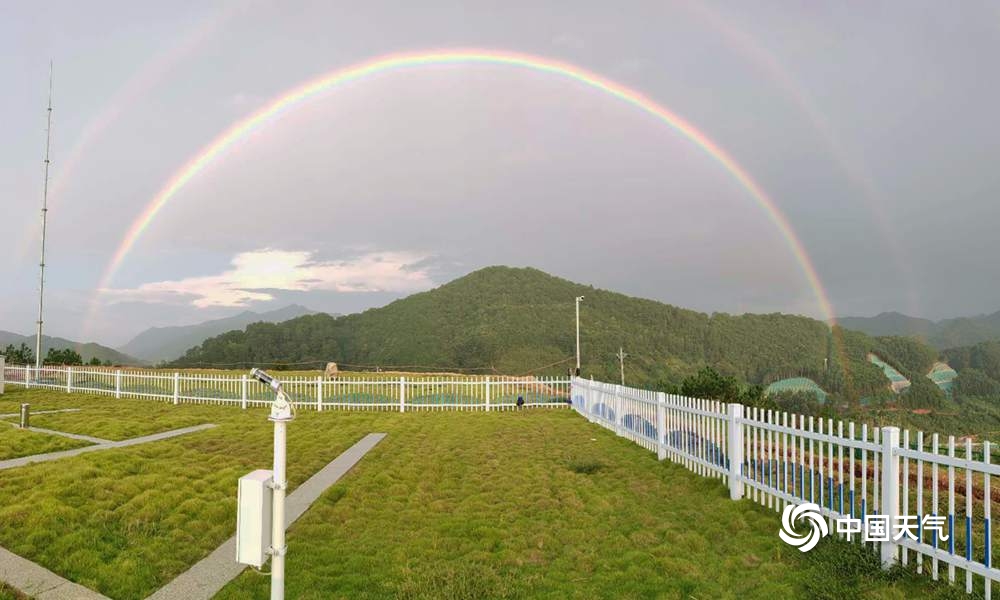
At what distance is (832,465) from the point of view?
7.84m

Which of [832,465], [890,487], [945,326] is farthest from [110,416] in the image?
[945,326]

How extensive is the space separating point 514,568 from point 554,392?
18.8 m

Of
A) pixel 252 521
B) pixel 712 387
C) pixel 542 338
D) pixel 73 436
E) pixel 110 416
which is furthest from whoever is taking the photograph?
pixel 542 338

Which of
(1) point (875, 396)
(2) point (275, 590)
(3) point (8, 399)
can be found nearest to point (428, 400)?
(3) point (8, 399)

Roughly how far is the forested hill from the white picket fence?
2516 inches

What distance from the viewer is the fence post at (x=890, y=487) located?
5203 millimetres

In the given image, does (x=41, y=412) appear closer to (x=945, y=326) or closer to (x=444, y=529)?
(x=444, y=529)

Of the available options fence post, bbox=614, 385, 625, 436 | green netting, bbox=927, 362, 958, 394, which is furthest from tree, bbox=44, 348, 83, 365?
green netting, bbox=927, 362, 958, 394

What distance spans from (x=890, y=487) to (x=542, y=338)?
93.9m

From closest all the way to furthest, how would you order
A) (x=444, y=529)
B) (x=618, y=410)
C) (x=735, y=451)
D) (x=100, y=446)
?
(x=444, y=529), (x=735, y=451), (x=100, y=446), (x=618, y=410)

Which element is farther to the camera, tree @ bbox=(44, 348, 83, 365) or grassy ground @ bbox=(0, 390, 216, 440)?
tree @ bbox=(44, 348, 83, 365)

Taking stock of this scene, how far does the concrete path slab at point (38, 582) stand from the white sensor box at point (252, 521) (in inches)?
81.3

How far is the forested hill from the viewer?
9062cm

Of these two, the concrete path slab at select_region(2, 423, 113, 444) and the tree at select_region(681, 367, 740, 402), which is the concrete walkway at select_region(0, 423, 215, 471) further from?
the tree at select_region(681, 367, 740, 402)
